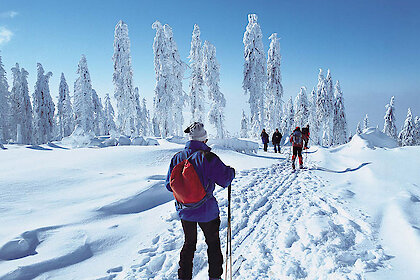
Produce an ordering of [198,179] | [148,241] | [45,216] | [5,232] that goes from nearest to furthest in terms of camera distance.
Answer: [198,179], [5,232], [148,241], [45,216]

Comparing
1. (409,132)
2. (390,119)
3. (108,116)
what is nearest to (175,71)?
(108,116)

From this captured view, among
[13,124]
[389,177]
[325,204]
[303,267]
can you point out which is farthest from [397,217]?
[13,124]

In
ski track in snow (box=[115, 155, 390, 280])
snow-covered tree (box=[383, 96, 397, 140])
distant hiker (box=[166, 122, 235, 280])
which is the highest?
snow-covered tree (box=[383, 96, 397, 140])

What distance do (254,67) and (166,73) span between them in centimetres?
1030

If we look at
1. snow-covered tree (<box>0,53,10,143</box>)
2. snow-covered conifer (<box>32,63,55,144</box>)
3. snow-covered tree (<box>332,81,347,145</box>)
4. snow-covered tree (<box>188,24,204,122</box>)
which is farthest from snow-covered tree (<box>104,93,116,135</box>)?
snow-covered tree (<box>332,81,347,145</box>)

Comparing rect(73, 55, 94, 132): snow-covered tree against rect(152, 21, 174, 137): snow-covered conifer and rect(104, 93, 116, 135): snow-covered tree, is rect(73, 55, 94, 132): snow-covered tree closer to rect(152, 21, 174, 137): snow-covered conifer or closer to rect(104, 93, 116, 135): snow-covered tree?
rect(152, 21, 174, 137): snow-covered conifer

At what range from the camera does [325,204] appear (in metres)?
5.55

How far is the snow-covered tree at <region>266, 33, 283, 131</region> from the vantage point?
99.3 feet

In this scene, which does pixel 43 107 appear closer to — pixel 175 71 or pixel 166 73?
pixel 166 73

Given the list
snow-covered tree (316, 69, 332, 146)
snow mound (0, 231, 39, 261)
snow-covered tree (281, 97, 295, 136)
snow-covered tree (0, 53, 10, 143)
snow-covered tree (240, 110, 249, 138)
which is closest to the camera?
snow mound (0, 231, 39, 261)

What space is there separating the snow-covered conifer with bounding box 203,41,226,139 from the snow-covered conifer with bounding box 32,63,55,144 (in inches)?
1094

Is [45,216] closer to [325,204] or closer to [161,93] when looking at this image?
[325,204]

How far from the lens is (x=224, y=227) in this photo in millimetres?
4613

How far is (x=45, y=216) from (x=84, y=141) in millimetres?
14556
